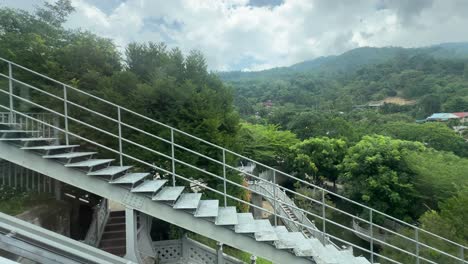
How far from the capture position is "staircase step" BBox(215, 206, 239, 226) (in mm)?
3859

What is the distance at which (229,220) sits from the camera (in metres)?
3.97

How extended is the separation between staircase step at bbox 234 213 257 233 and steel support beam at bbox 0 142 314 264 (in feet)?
0.28

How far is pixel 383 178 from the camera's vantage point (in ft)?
Answer: 56.9

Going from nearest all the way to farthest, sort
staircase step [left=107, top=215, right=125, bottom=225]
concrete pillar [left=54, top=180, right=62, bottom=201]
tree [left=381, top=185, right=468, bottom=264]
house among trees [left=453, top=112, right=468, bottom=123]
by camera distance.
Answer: concrete pillar [left=54, top=180, right=62, bottom=201] → tree [left=381, top=185, right=468, bottom=264] → staircase step [left=107, top=215, right=125, bottom=225] → house among trees [left=453, top=112, right=468, bottom=123]

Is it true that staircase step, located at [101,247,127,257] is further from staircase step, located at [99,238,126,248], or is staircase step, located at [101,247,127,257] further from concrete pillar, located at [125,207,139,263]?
concrete pillar, located at [125,207,139,263]

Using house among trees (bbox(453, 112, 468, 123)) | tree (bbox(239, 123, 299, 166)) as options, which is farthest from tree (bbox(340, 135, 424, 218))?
house among trees (bbox(453, 112, 468, 123))

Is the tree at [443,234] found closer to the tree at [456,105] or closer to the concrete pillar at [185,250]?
the concrete pillar at [185,250]

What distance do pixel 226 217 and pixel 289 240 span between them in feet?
3.04

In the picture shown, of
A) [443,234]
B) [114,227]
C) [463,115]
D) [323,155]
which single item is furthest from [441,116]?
[114,227]

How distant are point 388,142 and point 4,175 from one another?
67.1 feet

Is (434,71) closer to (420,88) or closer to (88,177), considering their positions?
(420,88)

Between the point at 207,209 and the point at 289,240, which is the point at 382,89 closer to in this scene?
the point at 289,240

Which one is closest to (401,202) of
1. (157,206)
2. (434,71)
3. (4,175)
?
(157,206)

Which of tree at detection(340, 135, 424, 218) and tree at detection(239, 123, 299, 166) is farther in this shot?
tree at detection(239, 123, 299, 166)
